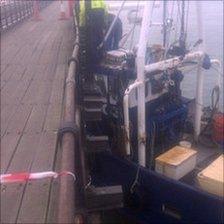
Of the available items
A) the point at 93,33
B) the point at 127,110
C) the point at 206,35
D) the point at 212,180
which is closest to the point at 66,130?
the point at 127,110

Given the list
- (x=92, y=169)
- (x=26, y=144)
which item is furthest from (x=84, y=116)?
(x=92, y=169)

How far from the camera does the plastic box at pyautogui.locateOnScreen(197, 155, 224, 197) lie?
22.0ft

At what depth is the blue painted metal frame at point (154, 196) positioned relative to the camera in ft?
22.2

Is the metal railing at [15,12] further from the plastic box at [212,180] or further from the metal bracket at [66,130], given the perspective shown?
the metal bracket at [66,130]

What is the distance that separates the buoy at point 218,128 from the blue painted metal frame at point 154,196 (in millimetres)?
1907

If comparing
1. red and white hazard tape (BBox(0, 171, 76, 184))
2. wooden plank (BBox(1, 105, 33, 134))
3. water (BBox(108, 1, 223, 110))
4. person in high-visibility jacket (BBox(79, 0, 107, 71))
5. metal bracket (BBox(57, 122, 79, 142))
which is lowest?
water (BBox(108, 1, 223, 110))

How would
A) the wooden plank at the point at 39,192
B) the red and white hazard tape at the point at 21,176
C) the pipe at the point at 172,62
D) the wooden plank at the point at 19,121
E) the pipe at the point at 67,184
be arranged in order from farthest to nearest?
the pipe at the point at 172,62 < the wooden plank at the point at 19,121 < the red and white hazard tape at the point at 21,176 < the wooden plank at the point at 39,192 < the pipe at the point at 67,184

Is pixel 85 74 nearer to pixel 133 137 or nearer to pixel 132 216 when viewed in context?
pixel 133 137

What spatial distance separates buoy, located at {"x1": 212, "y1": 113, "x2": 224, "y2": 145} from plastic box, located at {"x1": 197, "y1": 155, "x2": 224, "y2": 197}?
4.90ft

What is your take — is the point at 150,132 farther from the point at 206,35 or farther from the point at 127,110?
the point at 206,35

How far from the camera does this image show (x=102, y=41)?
7.93m

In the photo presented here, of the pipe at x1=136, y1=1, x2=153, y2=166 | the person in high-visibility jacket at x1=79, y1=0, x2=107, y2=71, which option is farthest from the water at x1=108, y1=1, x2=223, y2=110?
the pipe at x1=136, y1=1, x2=153, y2=166

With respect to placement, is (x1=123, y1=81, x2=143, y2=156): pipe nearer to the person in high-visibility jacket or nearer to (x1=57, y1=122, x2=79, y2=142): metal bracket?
the person in high-visibility jacket

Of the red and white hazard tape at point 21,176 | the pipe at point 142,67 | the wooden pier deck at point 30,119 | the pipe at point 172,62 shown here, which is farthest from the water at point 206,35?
the red and white hazard tape at point 21,176
